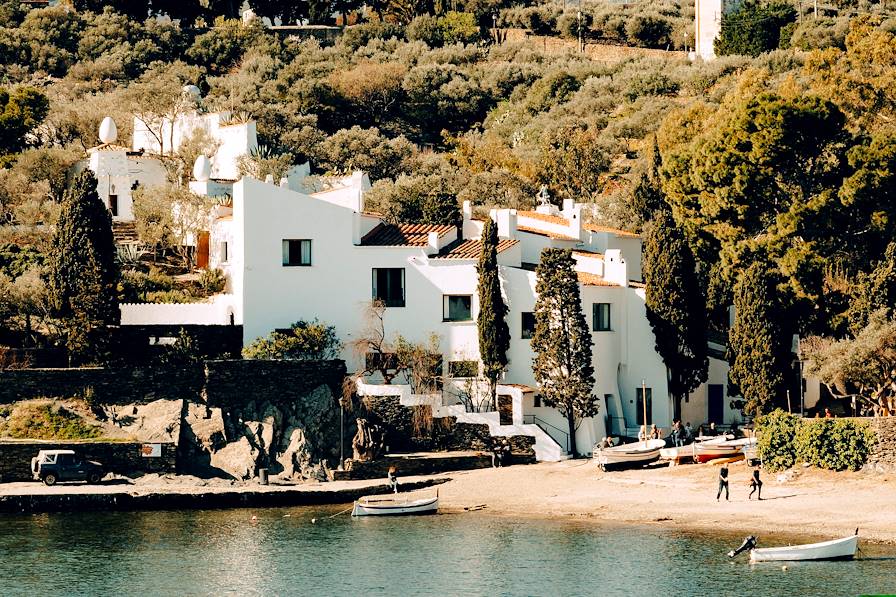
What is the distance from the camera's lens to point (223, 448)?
60.7m

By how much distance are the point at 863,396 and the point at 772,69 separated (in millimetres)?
58792

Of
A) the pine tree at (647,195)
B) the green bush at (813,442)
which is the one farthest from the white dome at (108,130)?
the green bush at (813,442)

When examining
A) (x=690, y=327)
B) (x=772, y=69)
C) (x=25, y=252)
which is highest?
(x=772, y=69)

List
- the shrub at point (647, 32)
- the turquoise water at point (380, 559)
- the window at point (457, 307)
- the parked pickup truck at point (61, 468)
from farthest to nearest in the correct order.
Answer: the shrub at point (647, 32) < the window at point (457, 307) < the parked pickup truck at point (61, 468) < the turquoise water at point (380, 559)

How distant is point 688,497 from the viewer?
54938 millimetres

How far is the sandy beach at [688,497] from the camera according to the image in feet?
167

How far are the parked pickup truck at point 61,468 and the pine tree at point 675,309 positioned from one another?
72.9 feet

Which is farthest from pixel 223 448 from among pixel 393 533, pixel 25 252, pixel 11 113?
pixel 11 113

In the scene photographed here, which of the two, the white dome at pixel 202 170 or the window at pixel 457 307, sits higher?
Result: the white dome at pixel 202 170

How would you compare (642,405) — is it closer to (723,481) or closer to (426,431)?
(426,431)

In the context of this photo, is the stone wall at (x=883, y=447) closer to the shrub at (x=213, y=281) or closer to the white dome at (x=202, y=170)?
the shrub at (x=213, y=281)

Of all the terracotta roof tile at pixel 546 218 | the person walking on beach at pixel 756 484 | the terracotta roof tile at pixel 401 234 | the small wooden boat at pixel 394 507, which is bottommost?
the small wooden boat at pixel 394 507

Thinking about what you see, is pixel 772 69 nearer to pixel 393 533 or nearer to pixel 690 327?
pixel 690 327

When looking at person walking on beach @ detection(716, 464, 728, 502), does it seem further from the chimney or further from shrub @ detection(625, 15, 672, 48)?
shrub @ detection(625, 15, 672, 48)
